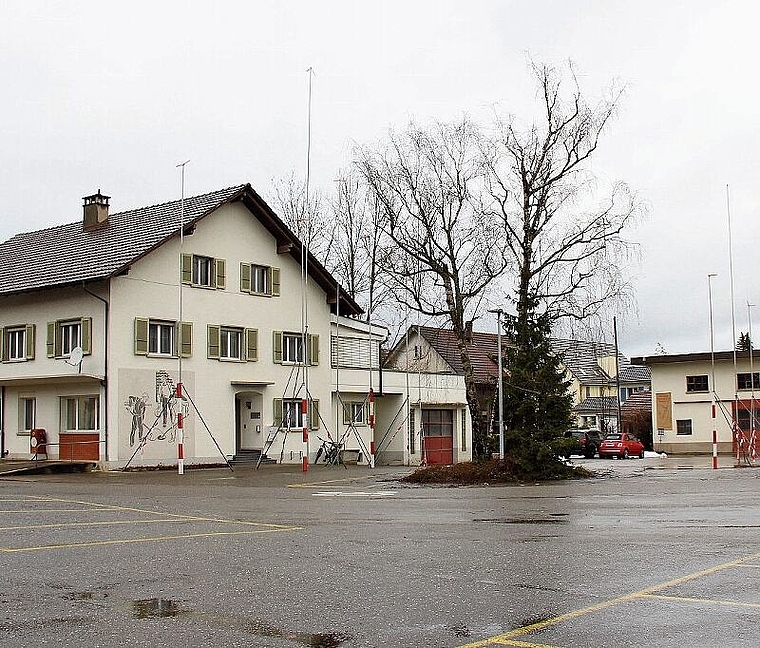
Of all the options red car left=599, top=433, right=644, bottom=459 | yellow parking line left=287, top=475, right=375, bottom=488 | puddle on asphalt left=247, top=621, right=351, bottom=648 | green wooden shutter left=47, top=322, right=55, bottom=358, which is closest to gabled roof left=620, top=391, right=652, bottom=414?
red car left=599, top=433, right=644, bottom=459

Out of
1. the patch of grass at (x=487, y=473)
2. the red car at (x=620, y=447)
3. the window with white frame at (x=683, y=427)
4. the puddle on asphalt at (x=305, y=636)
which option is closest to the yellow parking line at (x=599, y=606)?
the puddle on asphalt at (x=305, y=636)

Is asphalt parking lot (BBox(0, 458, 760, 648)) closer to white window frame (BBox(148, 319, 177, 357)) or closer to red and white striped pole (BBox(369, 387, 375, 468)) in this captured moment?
white window frame (BBox(148, 319, 177, 357))

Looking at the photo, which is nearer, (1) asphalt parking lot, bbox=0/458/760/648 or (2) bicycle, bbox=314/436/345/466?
(1) asphalt parking lot, bbox=0/458/760/648

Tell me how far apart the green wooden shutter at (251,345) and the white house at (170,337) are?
2.6 inches

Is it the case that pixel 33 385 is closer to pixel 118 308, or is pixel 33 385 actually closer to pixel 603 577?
pixel 118 308

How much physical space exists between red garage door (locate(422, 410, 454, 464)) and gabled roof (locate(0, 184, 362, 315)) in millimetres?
7936

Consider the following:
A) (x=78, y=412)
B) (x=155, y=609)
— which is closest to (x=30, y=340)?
(x=78, y=412)

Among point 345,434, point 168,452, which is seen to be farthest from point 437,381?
point 168,452

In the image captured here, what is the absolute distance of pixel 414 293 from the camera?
37688mm

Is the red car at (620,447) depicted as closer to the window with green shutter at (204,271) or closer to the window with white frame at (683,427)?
the window with white frame at (683,427)

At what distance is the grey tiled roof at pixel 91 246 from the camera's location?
36.0 meters

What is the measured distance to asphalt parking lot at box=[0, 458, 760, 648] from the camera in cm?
795

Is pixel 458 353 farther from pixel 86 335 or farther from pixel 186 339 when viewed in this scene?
pixel 86 335

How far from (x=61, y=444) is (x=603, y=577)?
29568mm
